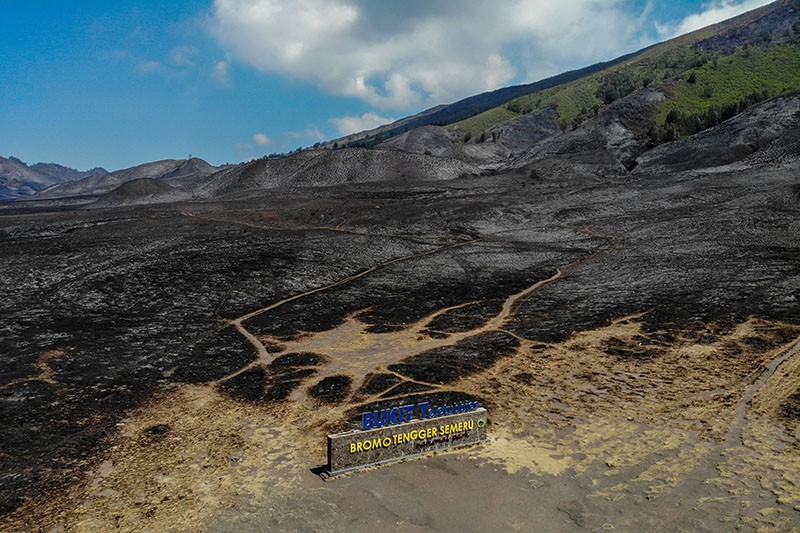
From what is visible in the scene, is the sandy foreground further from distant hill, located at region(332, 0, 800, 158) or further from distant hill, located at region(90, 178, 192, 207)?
distant hill, located at region(90, 178, 192, 207)

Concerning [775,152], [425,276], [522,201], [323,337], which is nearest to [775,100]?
[775,152]

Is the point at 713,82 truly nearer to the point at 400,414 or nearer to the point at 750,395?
the point at 750,395

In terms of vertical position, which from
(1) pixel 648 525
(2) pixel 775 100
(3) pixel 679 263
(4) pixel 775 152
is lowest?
(1) pixel 648 525

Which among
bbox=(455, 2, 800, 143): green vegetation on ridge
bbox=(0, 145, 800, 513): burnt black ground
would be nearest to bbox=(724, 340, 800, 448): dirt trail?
bbox=(0, 145, 800, 513): burnt black ground

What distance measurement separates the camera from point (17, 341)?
75.2 ft

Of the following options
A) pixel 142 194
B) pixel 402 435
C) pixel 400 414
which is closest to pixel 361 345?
pixel 400 414

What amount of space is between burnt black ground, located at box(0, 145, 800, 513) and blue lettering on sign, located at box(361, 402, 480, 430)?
4458 mm

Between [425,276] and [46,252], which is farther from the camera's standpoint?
[46,252]

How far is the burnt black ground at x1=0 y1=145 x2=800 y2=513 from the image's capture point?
18.4 meters

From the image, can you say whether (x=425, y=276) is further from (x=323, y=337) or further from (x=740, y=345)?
(x=740, y=345)

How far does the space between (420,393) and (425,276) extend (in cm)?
1792

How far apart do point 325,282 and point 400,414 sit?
2137 cm

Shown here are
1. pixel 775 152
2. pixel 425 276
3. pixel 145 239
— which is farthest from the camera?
pixel 775 152

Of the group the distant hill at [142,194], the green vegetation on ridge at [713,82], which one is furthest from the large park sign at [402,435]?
the distant hill at [142,194]
